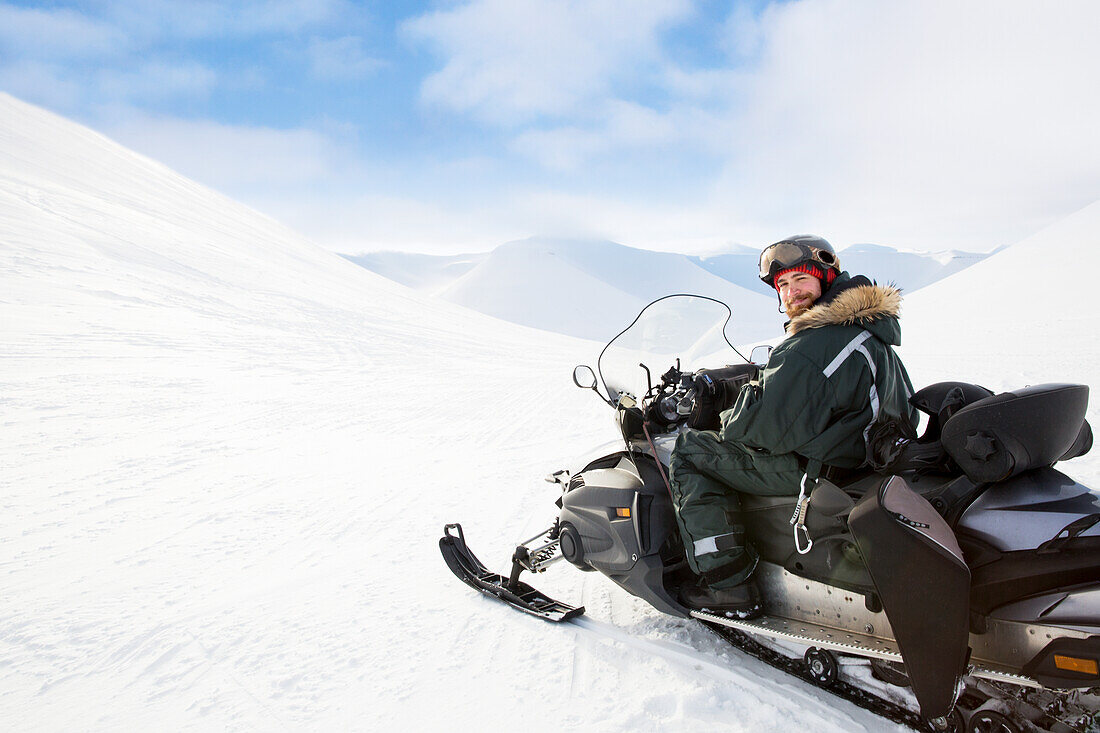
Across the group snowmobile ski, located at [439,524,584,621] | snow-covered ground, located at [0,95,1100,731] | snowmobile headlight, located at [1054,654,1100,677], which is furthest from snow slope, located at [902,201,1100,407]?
snowmobile ski, located at [439,524,584,621]

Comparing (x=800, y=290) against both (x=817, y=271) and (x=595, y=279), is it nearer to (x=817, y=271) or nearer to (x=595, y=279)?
(x=817, y=271)

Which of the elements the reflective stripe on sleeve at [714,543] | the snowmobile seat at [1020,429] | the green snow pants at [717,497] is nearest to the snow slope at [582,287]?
the green snow pants at [717,497]

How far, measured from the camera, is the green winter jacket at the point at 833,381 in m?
2.29

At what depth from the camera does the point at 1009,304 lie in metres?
15.6

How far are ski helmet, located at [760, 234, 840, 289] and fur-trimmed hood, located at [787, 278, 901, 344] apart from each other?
0.81 ft

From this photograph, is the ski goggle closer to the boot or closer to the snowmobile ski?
the boot

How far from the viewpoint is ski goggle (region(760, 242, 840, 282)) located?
2.63 meters

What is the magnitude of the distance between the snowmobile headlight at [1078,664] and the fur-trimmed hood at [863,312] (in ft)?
3.62

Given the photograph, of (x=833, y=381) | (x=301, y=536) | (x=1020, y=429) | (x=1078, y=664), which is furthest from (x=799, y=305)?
(x=301, y=536)

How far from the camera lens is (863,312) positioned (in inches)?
91.7

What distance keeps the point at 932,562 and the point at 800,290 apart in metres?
1.22

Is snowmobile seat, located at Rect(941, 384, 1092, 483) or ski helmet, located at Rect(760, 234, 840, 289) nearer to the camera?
snowmobile seat, located at Rect(941, 384, 1092, 483)

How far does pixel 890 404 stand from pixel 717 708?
134cm

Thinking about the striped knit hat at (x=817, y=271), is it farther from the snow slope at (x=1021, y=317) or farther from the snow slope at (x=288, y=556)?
the snow slope at (x=1021, y=317)
